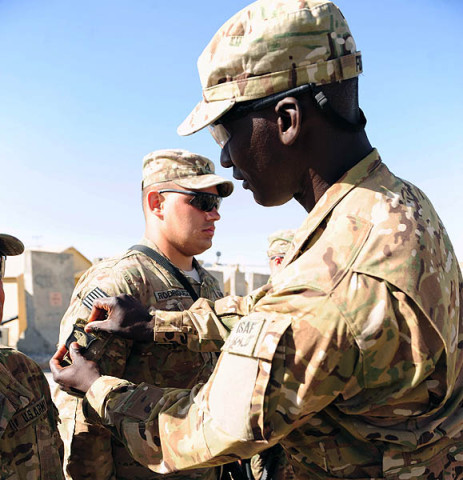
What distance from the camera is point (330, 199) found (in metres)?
1.66

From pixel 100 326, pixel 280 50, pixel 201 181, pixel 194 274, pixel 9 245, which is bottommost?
pixel 194 274

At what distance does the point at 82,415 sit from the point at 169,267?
1018mm

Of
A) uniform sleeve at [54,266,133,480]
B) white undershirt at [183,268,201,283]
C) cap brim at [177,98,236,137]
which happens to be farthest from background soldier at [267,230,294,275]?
cap brim at [177,98,236,137]

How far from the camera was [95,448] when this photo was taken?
2.53 m

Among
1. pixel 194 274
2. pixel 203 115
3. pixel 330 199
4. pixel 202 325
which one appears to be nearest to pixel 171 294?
pixel 194 274

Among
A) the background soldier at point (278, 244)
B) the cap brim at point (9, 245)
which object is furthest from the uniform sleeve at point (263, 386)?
the background soldier at point (278, 244)

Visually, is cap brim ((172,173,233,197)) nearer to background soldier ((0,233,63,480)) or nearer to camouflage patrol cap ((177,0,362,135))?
background soldier ((0,233,63,480))

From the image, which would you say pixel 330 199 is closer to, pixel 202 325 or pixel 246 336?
pixel 246 336

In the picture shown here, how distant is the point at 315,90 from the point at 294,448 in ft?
4.26

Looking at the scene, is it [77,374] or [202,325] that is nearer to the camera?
[77,374]

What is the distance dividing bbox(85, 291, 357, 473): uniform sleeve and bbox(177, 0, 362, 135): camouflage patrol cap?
0.78m

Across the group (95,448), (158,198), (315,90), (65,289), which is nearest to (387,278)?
(315,90)

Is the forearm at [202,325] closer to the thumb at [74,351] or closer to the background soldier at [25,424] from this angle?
the thumb at [74,351]

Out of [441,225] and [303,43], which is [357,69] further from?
[441,225]
